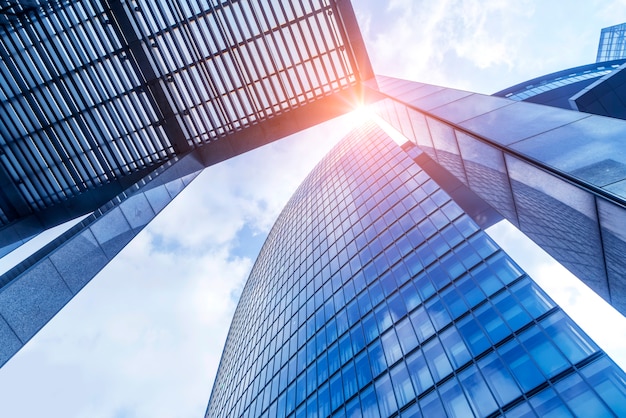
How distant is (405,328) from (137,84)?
56.9ft

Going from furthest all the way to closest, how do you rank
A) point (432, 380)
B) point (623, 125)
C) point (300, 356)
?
1. point (300, 356)
2. point (432, 380)
3. point (623, 125)

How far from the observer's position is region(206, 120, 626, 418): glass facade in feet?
40.5

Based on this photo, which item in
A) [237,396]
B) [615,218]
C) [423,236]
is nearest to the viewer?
[615,218]

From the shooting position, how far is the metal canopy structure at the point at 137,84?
13.8 m

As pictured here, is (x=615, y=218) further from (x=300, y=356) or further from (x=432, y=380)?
(x=300, y=356)

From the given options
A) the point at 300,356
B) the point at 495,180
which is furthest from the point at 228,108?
the point at 300,356

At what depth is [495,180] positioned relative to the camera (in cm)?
736

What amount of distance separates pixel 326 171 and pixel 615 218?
170 feet

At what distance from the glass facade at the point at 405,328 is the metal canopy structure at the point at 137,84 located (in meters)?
11.4

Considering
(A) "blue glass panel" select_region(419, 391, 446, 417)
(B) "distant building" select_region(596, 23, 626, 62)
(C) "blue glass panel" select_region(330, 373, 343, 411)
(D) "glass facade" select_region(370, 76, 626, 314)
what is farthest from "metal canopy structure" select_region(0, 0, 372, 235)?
(B) "distant building" select_region(596, 23, 626, 62)

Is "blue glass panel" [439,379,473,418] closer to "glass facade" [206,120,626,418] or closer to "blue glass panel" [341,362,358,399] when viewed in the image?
"glass facade" [206,120,626,418]

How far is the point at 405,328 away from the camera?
62.0 ft

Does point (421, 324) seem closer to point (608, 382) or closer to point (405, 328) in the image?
point (405, 328)

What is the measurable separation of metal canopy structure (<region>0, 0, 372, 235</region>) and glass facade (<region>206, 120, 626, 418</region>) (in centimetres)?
1142
